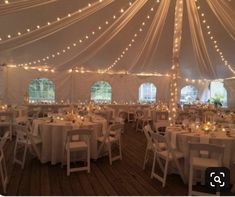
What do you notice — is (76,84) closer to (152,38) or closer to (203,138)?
(152,38)

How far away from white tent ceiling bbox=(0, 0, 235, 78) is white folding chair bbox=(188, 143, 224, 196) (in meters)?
2.85

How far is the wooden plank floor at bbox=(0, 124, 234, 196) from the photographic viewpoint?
3.96m

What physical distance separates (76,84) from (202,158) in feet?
31.5

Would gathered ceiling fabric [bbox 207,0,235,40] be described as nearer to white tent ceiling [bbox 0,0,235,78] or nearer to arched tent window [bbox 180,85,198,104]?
white tent ceiling [bbox 0,0,235,78]

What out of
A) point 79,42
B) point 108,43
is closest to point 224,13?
point 108,43

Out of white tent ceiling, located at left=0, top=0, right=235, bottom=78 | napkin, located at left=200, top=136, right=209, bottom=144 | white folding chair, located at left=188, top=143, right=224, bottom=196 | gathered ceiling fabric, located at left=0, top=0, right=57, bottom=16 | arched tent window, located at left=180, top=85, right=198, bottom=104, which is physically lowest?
white folding chair, located at left=188, top=143, right=224, bottom=196

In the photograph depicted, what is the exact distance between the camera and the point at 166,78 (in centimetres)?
1477

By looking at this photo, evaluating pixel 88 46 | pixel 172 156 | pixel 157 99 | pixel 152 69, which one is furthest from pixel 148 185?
pixel 157 99

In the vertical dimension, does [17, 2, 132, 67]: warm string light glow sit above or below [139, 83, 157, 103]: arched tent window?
above

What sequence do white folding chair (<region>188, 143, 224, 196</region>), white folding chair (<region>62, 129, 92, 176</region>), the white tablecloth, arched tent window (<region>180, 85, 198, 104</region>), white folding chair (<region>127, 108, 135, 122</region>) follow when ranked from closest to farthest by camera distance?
1. white folding chair (<region>188, 143, 224, 196</region>)
2. white folding chair (<region>62, 129, 92, 176</region>)
3. the white tablecloth
4. white folding chair (<region>127, 108, 135, 122</region>)
5. arched tent window (<region>180, 85, 198, 104</region>)

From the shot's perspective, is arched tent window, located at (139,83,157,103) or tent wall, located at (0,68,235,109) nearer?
tent wall, located at (0,68,235,109)

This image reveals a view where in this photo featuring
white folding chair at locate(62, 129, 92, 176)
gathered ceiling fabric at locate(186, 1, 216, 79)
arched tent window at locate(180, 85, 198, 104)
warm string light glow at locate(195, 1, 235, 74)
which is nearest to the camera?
white folding chair at locate(62, 129, 92, 176)

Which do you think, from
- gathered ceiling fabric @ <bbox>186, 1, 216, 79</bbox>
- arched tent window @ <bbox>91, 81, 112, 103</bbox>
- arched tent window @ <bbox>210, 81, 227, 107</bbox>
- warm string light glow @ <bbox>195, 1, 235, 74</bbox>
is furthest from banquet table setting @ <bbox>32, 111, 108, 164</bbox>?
arched tent window @ <bbox>210, 81, 227, 107</bbox>

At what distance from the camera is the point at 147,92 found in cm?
1495
